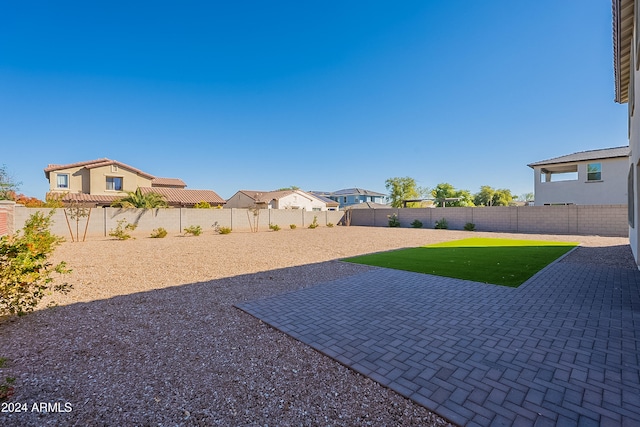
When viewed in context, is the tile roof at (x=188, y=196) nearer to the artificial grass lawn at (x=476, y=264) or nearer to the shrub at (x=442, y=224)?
the shrub at (x=442, y=224)

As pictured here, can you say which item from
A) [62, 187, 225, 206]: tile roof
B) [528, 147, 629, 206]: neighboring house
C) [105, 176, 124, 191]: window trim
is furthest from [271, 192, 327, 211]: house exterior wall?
[528, 147, 629, 206]: neighboring house

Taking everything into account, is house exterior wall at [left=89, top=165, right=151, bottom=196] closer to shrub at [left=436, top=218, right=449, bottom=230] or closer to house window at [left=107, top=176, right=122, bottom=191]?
house window at [left=107, top=176, right=122, bottom=191]

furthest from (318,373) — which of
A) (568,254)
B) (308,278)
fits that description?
(568,254)

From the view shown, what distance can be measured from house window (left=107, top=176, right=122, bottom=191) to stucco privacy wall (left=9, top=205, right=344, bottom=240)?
15199 millimetres

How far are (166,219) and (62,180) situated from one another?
17850 mm

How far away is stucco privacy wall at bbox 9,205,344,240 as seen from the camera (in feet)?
48.9

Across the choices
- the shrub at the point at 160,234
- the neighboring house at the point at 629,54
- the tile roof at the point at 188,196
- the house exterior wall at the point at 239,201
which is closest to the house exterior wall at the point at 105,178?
the tile roof at the point at 188,196

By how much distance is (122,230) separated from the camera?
54.5 ft

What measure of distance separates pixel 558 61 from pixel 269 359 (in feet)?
54.9

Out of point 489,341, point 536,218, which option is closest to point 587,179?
point 536,218

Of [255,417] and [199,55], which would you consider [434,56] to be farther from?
[255,417]

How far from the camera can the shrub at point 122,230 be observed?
15.1m

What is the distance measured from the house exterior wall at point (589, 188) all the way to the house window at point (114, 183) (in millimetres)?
38592

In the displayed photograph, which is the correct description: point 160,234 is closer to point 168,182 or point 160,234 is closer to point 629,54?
point 629,54
